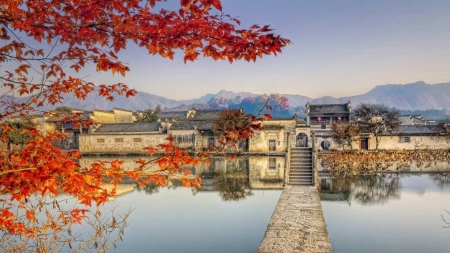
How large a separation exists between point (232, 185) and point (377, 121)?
78.7 feet

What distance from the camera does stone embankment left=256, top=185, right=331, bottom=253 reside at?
7895mm

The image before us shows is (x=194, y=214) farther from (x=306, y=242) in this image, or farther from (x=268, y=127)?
(x=268, y=127)

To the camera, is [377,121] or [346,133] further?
[377,121]

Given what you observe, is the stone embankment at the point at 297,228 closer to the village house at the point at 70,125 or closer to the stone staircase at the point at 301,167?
the stone staircase at the point at 301,167

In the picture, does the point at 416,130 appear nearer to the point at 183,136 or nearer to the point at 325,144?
the point at 325,144

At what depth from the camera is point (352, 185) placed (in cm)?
1739

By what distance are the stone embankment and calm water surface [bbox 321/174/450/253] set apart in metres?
0.43

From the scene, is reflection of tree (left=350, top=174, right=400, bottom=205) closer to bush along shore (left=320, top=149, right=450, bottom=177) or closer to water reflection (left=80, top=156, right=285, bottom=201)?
bush along shore (left=320, top=149, right=450, bottom=177)

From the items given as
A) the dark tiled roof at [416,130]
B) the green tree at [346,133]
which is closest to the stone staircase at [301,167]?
the green tree at [346,133]

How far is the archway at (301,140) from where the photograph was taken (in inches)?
1609

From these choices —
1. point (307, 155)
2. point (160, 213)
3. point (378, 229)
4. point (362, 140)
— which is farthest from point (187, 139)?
point (378, 229)

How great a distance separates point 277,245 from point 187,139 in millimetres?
33542

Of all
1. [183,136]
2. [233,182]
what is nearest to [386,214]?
[233,182]

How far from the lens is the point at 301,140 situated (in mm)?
41875
